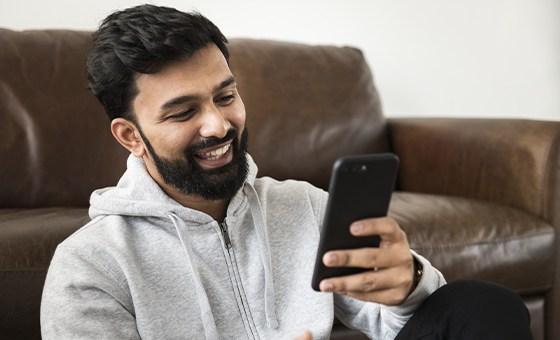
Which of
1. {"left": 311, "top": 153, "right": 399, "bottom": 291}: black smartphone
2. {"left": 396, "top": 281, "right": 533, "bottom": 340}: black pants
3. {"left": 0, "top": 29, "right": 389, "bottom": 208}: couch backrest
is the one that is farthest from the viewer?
{"left": 0, "top": 29, "right": 389, "bottom": 208}: couch backrest

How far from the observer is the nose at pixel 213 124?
99 cm

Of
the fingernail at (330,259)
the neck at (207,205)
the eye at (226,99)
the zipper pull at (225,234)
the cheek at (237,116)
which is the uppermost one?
the eye at (226,99)

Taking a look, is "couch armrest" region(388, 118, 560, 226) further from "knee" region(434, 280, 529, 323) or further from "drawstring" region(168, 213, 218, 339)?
"drawstring" region(168, 213, 218, 339)

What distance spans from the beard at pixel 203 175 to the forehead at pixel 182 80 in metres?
0.08

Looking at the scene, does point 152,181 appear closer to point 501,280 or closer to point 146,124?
point 146,124

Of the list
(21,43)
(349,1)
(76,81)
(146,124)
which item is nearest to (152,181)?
(146,124)

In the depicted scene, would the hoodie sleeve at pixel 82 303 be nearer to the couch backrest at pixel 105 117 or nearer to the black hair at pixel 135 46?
the black hair at pixel 135 46

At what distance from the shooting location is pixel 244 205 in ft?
3.58

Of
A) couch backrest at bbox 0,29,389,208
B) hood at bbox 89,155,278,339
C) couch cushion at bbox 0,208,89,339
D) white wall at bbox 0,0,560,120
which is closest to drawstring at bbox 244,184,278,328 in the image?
hood at bbox 89,155,278,339

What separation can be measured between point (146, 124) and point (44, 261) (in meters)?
0.37

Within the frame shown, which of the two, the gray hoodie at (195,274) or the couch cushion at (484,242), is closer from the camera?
the gray hoodie at (195,274)

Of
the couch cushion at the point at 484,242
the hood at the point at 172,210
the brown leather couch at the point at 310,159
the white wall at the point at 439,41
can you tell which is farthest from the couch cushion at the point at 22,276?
the white wall at the point at 439,41

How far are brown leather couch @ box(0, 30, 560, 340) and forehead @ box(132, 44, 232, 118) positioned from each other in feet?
1.32

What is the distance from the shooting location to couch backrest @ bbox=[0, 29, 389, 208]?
1600mm
